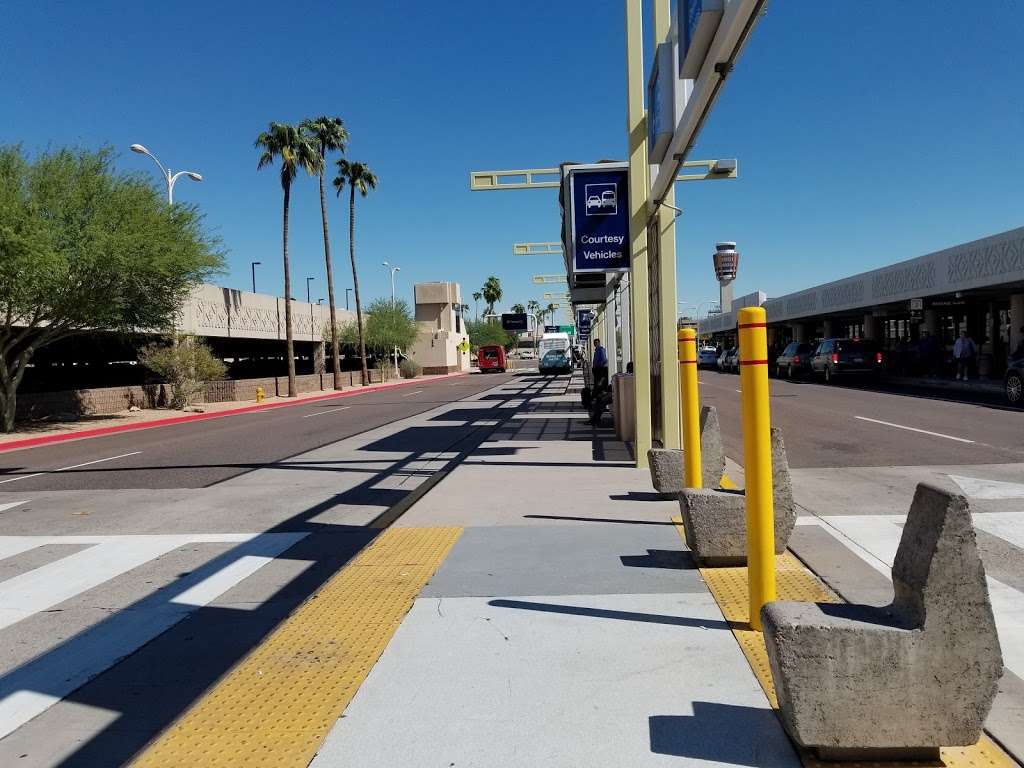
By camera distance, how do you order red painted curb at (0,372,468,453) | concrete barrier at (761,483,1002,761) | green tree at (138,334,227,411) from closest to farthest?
concrete barrier at (761,483,1002,761)
red painted curb at (0,372,468,453)
green tree at (138,334,227,411)

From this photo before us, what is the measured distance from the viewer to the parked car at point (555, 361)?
58.8 m

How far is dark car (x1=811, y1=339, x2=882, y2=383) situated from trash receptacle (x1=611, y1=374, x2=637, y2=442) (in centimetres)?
1978

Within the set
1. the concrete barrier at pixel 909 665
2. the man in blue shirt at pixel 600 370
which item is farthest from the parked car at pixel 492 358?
the concrete barrier at pixel 909 665

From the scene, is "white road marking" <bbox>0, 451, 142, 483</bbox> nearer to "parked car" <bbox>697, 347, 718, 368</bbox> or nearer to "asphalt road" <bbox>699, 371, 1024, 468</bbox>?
"asphalt road" <bbox>699, 371, 1024, 468</bbox>

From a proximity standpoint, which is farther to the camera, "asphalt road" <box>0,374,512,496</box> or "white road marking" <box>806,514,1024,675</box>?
"asphalt road" <box>0,374,512,496</box>

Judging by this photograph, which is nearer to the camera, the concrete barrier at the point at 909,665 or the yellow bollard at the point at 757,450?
the concrete barrier at the point at 909,665

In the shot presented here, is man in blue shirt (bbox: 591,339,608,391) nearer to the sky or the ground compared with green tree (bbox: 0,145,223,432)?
nearer to the ground

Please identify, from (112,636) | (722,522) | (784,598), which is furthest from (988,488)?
(112,636)

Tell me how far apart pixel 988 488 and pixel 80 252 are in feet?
67.8

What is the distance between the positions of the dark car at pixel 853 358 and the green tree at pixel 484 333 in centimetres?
9046

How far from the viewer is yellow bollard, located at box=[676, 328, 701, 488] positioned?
20.1 feet

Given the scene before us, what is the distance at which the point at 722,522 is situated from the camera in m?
5.53

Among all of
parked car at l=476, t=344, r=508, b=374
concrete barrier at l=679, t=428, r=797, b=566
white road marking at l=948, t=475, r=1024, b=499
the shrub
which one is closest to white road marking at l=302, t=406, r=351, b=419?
white road marking at l=948, t=475, r=1024, b=499

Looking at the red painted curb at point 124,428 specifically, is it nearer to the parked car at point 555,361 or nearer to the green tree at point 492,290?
the parked car at point 555,361
